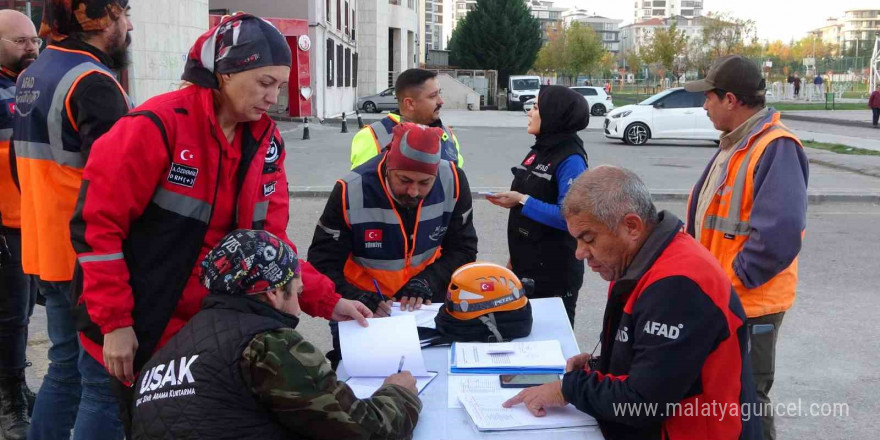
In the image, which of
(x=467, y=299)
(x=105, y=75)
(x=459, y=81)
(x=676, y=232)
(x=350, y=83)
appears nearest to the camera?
(x=676, y=232)

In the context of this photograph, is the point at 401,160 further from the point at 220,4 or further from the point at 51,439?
the point at 220,4

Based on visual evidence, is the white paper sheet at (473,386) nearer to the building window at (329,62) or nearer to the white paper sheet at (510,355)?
the white paper sheet at (510,355)

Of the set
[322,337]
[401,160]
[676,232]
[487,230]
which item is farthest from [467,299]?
[487,230]

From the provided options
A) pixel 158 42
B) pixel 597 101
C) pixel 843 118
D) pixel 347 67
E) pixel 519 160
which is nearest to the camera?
pixel 158 42

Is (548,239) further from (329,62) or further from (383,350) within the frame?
(329,62)

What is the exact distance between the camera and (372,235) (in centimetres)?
371

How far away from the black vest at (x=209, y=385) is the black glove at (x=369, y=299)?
109 cm

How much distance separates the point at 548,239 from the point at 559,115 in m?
0.67

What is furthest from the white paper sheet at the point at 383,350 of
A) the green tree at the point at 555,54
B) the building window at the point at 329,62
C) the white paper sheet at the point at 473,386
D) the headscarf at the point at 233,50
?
the green tree at the point at 555,54

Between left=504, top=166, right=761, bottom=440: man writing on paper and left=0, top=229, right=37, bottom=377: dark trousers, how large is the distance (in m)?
2.76

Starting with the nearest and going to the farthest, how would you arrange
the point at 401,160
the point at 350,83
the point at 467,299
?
the point at 467,299, the point at 401,160, the point at 350,83

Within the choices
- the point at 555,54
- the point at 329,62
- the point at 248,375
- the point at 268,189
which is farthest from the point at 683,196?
the point at 555,54

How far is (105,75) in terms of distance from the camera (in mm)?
3008

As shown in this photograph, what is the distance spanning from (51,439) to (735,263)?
2.97 m
